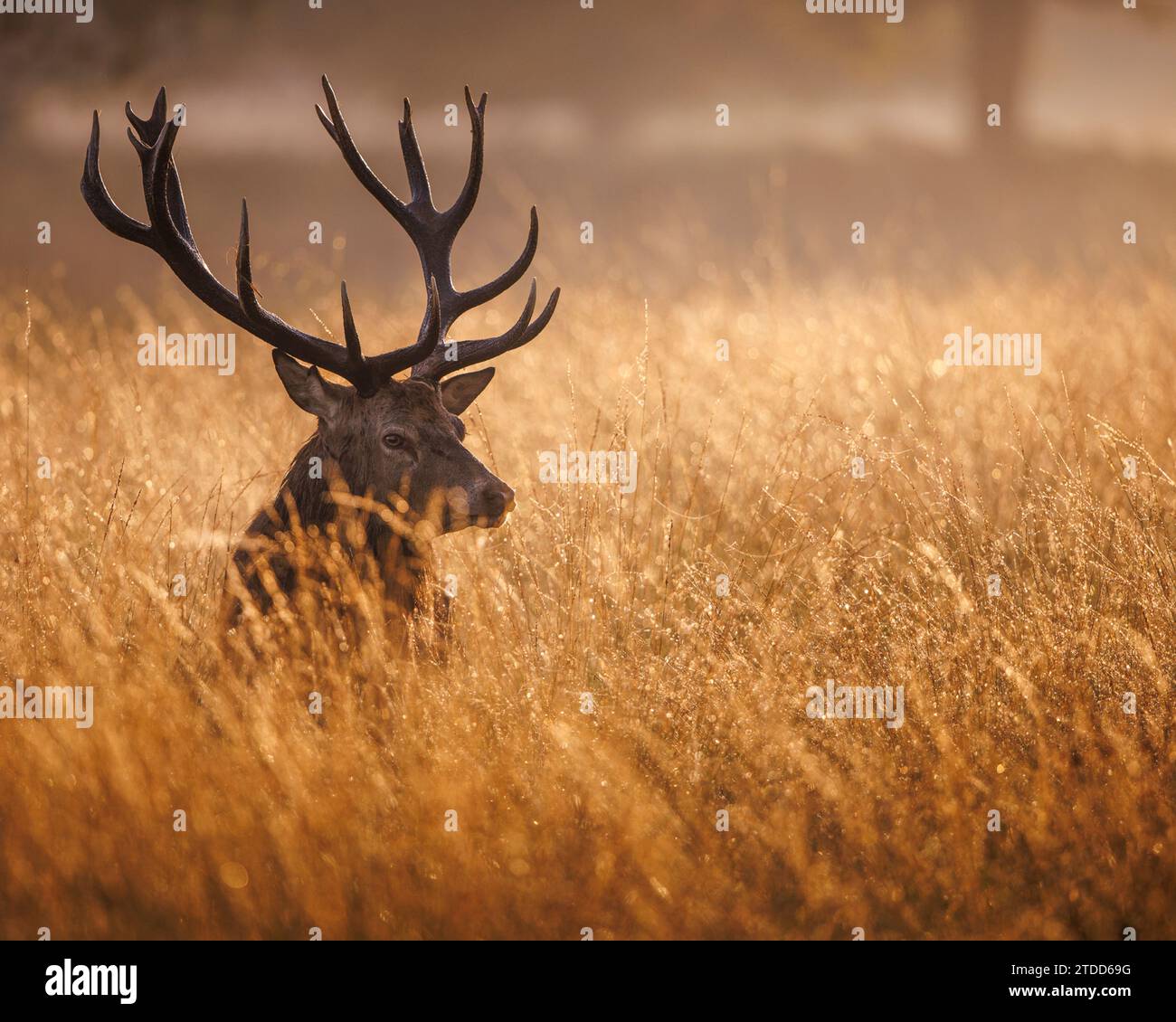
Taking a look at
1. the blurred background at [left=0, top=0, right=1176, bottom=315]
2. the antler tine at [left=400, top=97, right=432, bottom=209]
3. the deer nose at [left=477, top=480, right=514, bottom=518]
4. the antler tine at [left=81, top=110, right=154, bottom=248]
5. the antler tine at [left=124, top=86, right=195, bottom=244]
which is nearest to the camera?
the deer nose at [left=477, top=480, right=514, bottom=518]

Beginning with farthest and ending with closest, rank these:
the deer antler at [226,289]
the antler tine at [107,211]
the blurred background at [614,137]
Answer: the blurred background at [614,137]
the antler tine at [107,211]
the deer antler at [226,289]

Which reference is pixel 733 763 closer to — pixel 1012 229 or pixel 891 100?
pixel 1012 229

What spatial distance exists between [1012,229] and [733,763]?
65.9ft

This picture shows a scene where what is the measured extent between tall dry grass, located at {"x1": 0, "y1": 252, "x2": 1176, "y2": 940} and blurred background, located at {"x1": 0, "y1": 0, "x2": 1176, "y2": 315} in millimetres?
7643

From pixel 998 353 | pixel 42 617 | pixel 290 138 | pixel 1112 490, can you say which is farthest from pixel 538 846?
pixel 290 138

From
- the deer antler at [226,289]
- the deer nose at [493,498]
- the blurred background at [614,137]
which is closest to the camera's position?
the deer nose at [493,498]

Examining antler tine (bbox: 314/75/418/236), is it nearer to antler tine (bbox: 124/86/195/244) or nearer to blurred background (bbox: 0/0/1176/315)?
antler tine (bbox: 124/86/195/244)

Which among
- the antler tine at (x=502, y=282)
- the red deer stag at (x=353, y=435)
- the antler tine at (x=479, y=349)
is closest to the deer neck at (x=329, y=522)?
the red deer stag at (x=353, y=435)

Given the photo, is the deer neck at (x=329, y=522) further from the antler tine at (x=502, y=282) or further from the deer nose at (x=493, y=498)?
the antler tine at (x=502, y=282)

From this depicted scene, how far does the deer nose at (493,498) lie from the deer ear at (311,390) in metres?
0.72

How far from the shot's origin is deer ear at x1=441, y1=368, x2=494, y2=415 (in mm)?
4664

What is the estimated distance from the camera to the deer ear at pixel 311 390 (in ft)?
13.9

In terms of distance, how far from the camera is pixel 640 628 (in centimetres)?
434

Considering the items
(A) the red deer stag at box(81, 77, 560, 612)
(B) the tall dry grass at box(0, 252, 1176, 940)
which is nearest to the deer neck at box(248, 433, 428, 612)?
(A) the red deer stag at box(81, 77, 560, 612)
